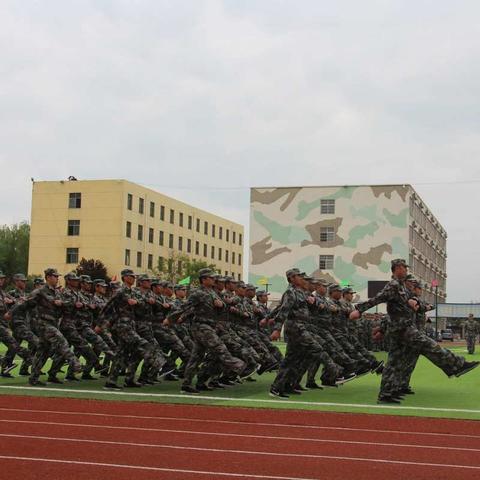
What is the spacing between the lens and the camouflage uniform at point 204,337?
13.0m

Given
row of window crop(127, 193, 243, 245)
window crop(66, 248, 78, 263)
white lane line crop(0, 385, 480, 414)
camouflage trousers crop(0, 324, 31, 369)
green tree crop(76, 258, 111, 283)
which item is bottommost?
white lane line crop(0, 385, 480, 414)

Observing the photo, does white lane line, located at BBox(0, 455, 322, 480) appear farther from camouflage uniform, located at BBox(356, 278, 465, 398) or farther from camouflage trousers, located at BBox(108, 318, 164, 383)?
camouflage trousers, located at BBox(108, 318, 164, 383)

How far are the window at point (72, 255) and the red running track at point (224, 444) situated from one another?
2186 inches

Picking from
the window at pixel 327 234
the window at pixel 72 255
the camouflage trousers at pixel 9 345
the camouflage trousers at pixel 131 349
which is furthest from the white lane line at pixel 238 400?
the window at pixel 327 234

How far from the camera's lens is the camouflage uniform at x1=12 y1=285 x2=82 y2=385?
45.5 ft

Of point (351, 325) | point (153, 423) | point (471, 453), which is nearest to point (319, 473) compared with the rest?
point (471, 453)

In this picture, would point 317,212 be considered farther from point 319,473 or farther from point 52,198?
point 319,473

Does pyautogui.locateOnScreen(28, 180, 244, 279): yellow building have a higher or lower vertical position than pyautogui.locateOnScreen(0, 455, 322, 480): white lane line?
higher

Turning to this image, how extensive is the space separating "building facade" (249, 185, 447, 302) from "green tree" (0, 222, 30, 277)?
24264mm

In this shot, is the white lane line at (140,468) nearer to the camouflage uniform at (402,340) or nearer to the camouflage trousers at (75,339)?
the camouflage uniform at (402,340)

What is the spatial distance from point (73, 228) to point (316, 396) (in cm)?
5455

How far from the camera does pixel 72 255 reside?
6575cm

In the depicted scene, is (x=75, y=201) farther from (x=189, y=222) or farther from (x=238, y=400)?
(x=238, y=400)

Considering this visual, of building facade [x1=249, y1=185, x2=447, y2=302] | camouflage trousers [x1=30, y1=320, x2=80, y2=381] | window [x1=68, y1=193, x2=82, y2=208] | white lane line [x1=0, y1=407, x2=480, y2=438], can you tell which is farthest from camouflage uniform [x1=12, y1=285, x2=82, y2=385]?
window [x1=68, y1=193, x2=82, y2=208]
